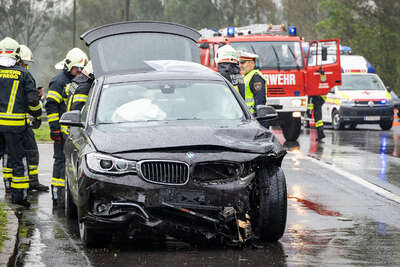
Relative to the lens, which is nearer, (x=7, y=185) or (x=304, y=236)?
(x=304, y=236)

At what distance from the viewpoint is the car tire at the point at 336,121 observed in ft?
90.8

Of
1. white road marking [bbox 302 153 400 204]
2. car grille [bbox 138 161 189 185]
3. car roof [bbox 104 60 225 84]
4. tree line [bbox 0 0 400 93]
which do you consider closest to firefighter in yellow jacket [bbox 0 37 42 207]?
car roof [bbox 104 60 225 84]

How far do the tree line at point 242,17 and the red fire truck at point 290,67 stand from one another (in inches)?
945

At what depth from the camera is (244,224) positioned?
7859mm

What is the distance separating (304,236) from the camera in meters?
8.42

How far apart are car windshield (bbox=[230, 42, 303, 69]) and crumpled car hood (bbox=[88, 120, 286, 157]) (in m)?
13.9

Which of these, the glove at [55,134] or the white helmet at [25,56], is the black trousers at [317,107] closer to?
the white helmet at [25,56]

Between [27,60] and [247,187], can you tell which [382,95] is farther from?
[247,187]

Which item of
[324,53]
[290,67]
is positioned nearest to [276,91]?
[290,67]

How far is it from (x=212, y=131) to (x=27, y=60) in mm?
4487

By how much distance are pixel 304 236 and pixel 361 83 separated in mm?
21265

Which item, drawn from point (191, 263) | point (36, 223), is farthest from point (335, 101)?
→ point (191, 263)

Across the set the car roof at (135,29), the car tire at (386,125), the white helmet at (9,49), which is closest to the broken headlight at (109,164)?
the white helmet at (9,49)

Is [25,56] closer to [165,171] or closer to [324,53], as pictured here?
[165,171]
